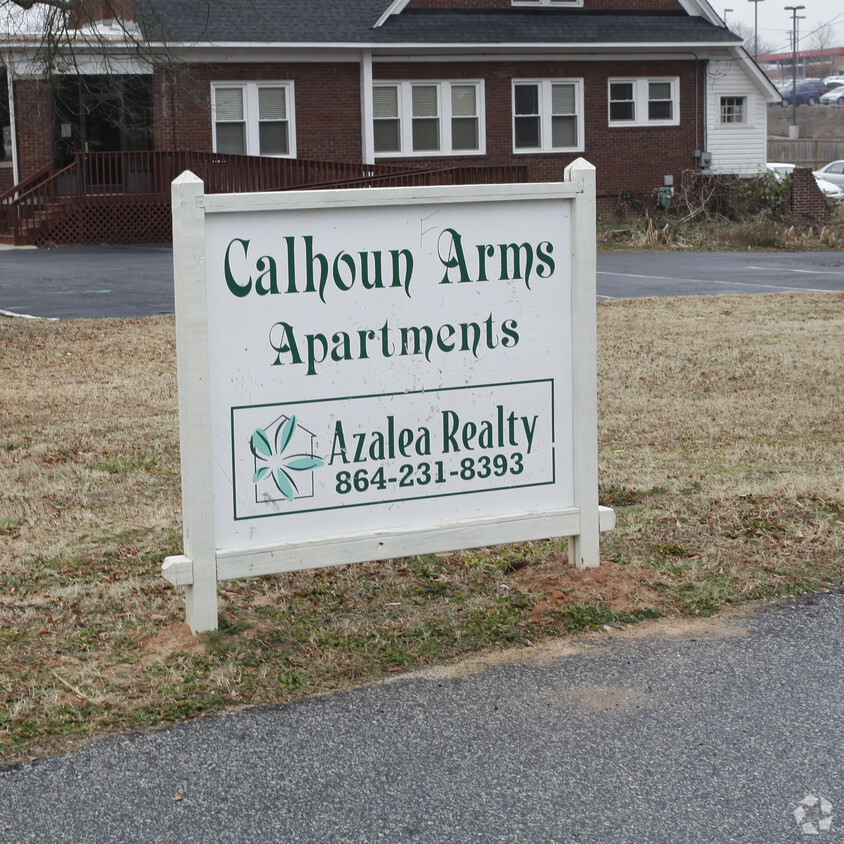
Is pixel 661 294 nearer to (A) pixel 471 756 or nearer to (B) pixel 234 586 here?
(B) pixel 234 586

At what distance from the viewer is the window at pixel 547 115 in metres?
31.3

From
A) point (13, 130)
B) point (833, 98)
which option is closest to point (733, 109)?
point (13, 130)

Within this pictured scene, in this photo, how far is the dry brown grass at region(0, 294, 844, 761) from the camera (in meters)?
4.13

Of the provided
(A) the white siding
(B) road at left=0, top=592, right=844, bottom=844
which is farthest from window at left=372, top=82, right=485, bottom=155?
(B) road at left=0, top=592, right=844, bottom=844

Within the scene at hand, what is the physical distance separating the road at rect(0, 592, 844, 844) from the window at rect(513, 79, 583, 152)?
92.4ft

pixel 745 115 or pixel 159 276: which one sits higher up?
pixel 745 115

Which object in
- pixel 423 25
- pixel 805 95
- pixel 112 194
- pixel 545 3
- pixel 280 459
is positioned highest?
pixel 805 95

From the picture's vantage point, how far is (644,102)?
32312 millimetres

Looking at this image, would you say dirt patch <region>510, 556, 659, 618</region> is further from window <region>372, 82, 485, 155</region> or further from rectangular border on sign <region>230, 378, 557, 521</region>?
window <region>372, 82, 485, 155</region>

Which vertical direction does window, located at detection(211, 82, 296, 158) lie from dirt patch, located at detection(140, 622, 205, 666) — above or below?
above

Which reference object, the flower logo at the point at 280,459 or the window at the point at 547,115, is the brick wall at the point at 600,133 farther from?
the flower logo at the point at 280,459

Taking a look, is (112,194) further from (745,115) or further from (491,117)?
(745,115)

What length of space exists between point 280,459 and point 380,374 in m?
0.47

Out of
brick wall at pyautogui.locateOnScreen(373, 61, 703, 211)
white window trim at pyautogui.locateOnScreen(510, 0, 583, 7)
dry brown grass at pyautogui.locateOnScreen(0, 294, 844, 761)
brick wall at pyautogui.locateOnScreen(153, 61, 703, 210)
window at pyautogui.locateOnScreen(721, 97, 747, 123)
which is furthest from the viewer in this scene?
window at pyautogui.locateOnScreen(721, 97, 747, 123)
